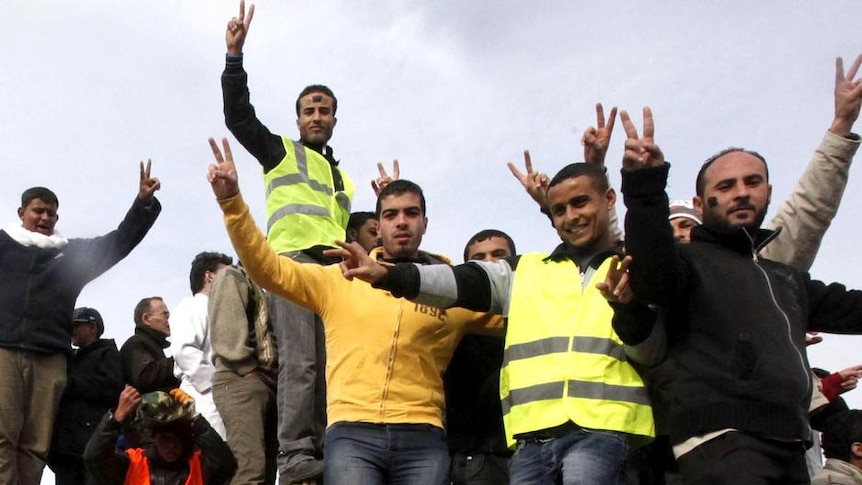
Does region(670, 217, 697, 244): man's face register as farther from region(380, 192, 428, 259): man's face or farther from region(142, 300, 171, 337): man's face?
region(142, 300, 171, 337): man's face

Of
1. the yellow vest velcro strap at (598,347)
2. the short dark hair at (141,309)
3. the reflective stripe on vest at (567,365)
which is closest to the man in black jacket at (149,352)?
the short dark hair at (141,309)

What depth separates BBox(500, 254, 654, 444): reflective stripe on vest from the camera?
4.79 meters

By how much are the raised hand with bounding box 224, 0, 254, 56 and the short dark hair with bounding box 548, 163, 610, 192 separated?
2890 mm

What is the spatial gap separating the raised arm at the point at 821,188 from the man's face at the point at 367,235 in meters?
3.15

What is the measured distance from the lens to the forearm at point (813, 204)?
207 inches

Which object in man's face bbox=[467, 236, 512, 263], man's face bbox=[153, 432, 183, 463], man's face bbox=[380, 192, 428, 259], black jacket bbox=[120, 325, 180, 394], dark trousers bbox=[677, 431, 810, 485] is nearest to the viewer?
dark trousers bbox=[677, 431, 810, 485]

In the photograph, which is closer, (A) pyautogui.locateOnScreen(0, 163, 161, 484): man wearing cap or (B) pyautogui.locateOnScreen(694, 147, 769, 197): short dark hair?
(B) pyautogui.locateOnScreen(694, 147, 769, 197): short dark hair

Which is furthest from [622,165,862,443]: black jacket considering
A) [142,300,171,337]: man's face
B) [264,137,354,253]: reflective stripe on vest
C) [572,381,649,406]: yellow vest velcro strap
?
[142,300,171,337]: man's face

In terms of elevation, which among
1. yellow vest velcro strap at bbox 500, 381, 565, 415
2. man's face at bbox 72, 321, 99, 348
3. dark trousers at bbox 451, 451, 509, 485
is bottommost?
dark trousers at bbox 451, 451, 509, 485

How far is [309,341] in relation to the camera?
6.77 metres

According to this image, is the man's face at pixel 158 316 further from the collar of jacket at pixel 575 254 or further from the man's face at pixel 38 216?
the collar of jacket at pixel 575 254

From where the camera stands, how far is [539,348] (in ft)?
16.4

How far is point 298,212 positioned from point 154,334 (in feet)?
7.31

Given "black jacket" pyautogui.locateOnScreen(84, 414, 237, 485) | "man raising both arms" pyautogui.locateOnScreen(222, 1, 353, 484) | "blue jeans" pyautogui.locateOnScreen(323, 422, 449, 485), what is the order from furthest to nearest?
"black jacket" pyautogui.locateOnScreen(84, 414, 237, 485) < "man raising both arms" pyautogui.locateOnScreen(222, 1, 353, 484) < "blue jeans" pyautogui.locateOnScreen(323, 422, 449, 485)
